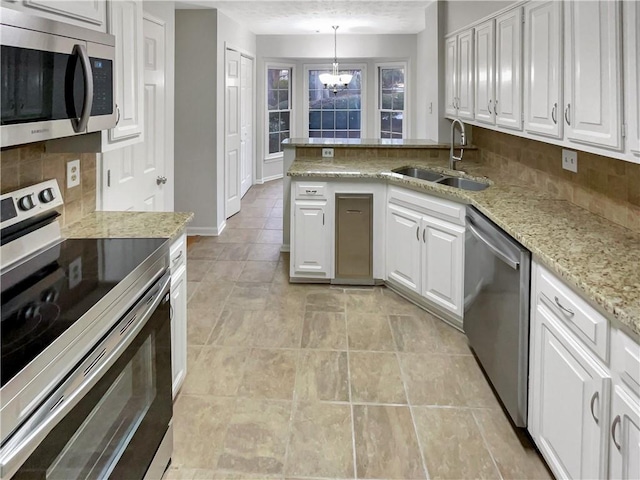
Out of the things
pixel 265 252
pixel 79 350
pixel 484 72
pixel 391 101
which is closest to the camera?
pixel 79 350

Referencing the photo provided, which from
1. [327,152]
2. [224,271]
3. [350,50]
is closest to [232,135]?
[327,152]

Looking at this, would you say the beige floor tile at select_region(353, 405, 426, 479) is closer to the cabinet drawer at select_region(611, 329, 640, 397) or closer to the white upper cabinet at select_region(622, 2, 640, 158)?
the cabinet drawer at select_region(611, 329, 640, 397)

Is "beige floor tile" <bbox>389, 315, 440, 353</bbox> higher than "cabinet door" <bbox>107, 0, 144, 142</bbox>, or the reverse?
"cabinet door" <bbox>107, 0, 144, 142</bbox>

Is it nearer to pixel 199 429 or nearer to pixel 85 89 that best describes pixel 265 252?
pixel 199 429

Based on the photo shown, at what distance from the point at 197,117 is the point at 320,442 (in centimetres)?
437

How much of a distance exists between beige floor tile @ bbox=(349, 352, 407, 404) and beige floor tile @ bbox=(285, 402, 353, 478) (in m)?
0.17

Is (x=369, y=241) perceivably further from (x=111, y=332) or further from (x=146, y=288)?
(x=111, y=332)

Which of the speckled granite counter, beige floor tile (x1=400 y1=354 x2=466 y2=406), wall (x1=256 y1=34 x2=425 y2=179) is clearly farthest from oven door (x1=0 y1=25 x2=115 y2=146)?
wall (x1=256 y1=34 x2=425 y2=179)

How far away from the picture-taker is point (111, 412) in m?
1.43

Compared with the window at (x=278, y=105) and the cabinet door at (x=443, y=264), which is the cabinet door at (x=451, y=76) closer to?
the cabinet door at (x=443, y=264)

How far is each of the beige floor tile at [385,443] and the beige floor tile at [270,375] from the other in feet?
1.34

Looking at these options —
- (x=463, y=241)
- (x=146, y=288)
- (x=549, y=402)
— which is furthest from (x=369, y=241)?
(x=146, y=288)

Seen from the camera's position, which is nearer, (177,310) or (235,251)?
(177,310)

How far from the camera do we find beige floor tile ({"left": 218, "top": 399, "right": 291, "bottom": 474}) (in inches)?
80.2
